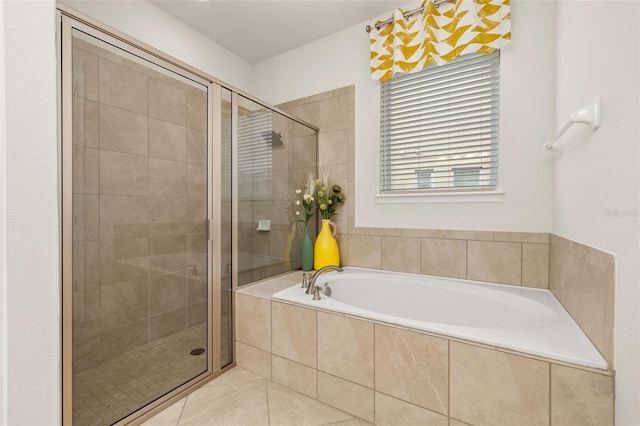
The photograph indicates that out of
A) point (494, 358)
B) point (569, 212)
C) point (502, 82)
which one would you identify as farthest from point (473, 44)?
point (494, 358)

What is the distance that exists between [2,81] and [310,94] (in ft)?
8.01

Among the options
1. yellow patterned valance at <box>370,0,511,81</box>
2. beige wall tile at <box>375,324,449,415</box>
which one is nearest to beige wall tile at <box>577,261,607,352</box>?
beige wall tile at <box>375,324,449,415</box>

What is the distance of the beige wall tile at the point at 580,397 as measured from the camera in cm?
98

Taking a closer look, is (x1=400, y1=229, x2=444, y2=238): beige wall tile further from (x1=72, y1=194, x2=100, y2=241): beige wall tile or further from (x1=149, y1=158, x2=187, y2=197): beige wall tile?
(x1=72, y1=194, x2=100, y2=241): beige wall tile

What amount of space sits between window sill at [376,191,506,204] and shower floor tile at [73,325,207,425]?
159 centimetres

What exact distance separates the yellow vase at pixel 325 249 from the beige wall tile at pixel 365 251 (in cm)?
13

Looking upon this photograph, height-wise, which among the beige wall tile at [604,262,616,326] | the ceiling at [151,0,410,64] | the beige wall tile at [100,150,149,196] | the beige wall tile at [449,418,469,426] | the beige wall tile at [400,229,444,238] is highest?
the ceiling at [151,0,410,64]

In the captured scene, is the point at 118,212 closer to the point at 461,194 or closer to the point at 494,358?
the point at 494,358

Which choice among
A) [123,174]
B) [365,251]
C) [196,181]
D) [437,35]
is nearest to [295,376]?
[365,251]

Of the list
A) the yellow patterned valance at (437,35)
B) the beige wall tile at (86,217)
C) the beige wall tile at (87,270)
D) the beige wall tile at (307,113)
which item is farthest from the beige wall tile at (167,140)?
the yellow patterned valance at (437,35)

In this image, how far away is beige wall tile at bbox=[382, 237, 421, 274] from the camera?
2221mm

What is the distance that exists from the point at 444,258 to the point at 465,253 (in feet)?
0.47

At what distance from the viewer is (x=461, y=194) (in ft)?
6.72

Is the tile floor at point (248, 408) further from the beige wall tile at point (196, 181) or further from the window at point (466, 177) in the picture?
the window at point (466, 177)
